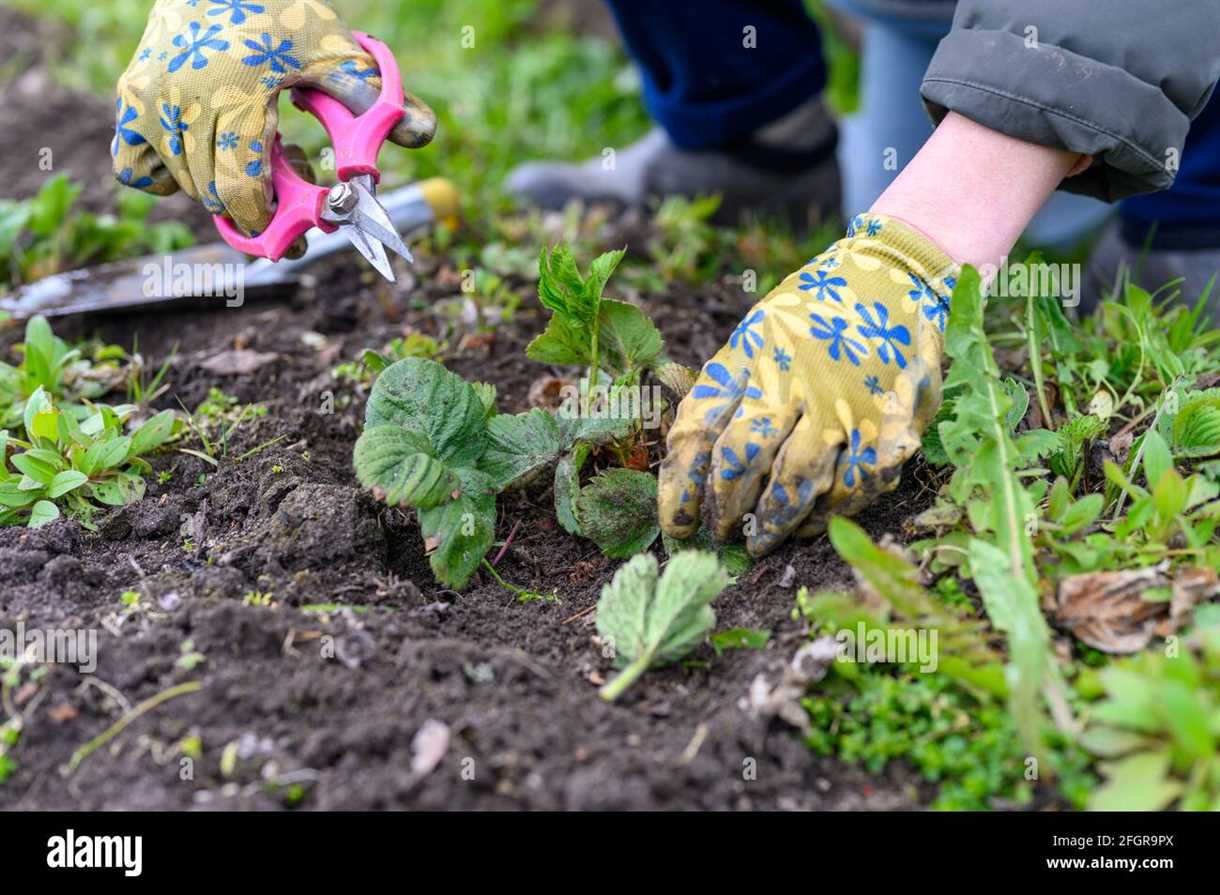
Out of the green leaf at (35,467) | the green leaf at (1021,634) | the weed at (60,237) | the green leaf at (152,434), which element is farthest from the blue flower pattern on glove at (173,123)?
the green leaf at (1021,634)

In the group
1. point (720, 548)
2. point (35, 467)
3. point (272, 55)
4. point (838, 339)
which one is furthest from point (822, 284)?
point (35, 467)

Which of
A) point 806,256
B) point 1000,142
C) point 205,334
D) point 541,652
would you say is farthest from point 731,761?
point 806,256

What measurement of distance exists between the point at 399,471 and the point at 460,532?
0.15 m

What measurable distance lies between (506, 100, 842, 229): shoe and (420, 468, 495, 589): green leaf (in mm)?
1792

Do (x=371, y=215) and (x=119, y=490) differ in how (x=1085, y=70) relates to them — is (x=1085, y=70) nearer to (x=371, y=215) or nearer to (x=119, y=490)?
(x=371, y=215)

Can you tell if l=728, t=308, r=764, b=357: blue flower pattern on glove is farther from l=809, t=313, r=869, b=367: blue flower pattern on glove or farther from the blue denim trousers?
the blue denim trousers

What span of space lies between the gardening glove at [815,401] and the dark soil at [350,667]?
148mm

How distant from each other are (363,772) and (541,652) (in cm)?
37

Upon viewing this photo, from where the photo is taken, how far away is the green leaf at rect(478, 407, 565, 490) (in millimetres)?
1915

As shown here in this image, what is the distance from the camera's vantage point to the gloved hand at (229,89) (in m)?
1.91

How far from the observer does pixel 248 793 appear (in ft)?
4.55

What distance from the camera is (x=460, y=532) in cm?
178

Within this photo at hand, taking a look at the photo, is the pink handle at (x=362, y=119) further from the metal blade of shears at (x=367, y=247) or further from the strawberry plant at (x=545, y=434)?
the strawberry plant at (x=545, y=434)
